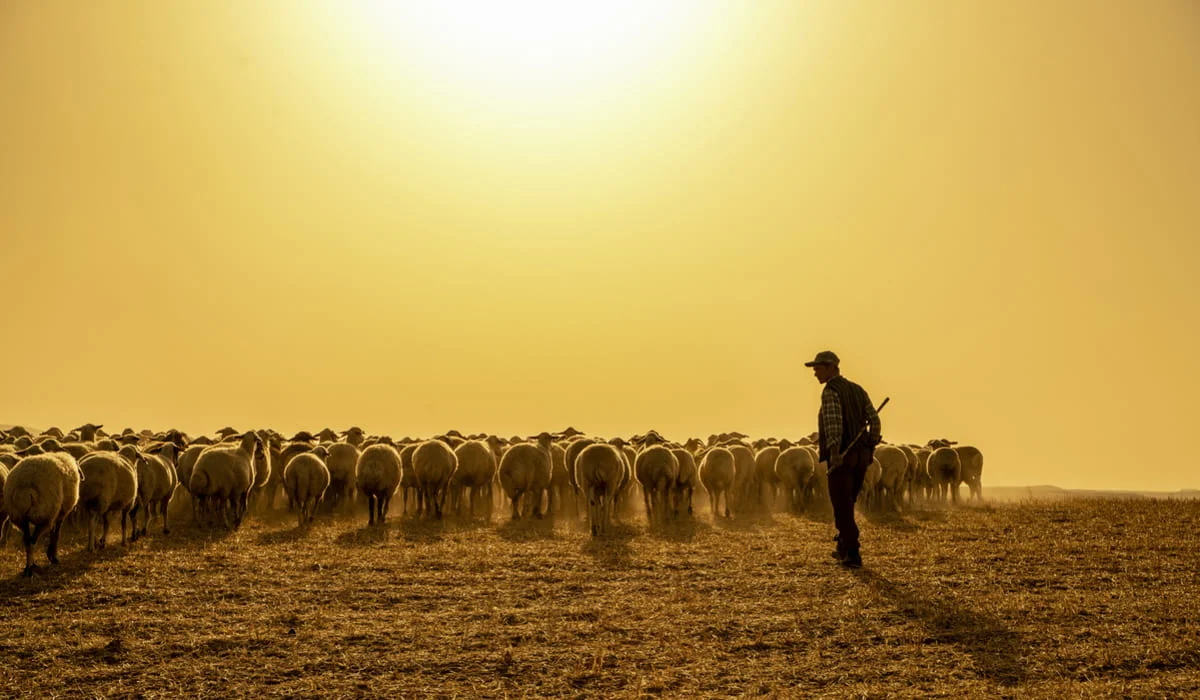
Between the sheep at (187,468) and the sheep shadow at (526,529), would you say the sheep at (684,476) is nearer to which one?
the sheep shadow at (526,529)

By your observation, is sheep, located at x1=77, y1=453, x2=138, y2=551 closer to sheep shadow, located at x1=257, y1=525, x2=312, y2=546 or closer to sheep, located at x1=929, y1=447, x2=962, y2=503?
sheep shadow, located at x1=257, y1=525, x2=312, y2=546

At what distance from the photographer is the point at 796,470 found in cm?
2533

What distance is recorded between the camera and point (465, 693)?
29.9 ft

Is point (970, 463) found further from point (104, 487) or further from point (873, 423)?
point (104, 487)

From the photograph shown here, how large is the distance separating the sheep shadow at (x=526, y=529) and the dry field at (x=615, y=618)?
1139 millimetres

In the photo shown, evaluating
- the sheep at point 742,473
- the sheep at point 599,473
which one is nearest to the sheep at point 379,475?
Answer: the sheep at point 599,473

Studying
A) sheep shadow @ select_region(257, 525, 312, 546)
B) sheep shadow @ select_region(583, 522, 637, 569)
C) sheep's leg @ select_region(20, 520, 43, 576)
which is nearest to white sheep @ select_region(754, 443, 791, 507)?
sheep shadow @ select_region(583, 522, 637, 569)

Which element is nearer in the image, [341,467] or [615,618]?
[615,618]

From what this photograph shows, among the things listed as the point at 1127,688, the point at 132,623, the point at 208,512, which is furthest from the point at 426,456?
the point at 1127,688

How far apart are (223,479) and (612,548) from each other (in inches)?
366

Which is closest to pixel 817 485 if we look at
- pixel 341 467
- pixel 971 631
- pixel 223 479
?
pixel 341 467

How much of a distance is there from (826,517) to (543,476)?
7.25 m

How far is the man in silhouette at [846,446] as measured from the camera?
1432 centimetres

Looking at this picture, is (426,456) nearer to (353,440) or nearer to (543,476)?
(543,476)
